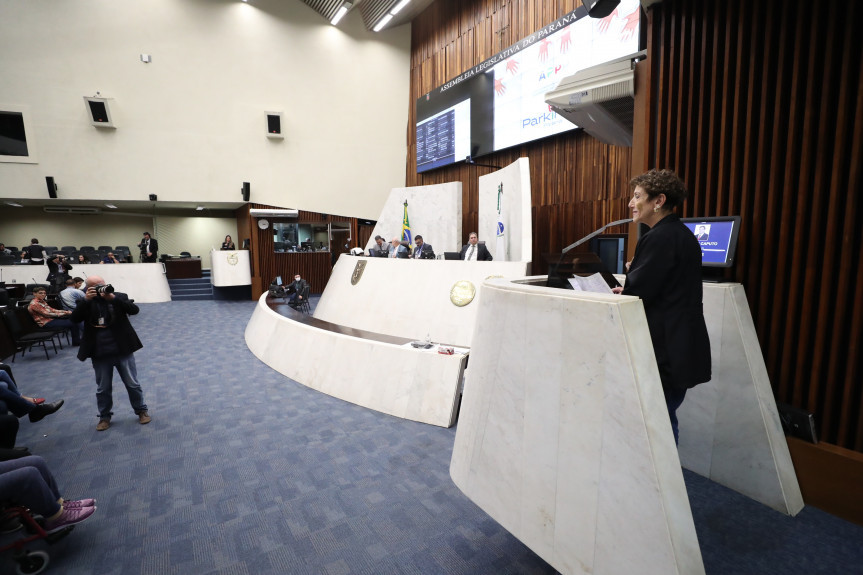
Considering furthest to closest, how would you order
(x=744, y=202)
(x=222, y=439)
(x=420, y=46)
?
(x=420, y=46) < (x=222, y=439) < (x=744, y=202)

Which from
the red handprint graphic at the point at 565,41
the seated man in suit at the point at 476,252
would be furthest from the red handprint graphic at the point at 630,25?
the seated man in suit at the point at 476,252

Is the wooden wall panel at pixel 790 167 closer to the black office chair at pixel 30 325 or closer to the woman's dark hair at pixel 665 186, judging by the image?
the woman's dark hair at pixel 665 186

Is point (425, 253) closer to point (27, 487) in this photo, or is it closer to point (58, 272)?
point (27, 487)

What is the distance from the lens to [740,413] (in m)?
2.30

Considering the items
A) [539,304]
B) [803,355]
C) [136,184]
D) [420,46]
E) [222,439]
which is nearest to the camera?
[539,304]

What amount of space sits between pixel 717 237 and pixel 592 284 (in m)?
1.25

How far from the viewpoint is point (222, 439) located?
3.35 m

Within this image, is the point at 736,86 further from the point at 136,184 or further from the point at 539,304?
the point at 136,184

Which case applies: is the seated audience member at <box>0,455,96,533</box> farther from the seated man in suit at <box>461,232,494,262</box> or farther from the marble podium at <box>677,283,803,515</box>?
the seated man in suit at <box>461,232,494,262</box>

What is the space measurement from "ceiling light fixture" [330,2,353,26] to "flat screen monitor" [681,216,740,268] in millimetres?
11231

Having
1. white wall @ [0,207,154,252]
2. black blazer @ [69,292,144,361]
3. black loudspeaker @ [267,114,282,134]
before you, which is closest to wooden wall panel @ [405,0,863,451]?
black blazer @ [69,292,144,361]

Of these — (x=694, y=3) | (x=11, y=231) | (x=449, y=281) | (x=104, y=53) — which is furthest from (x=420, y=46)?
(x=11, y=231)

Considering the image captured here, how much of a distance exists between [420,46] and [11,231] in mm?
13457

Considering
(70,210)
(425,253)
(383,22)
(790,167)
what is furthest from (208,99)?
(790,167)
